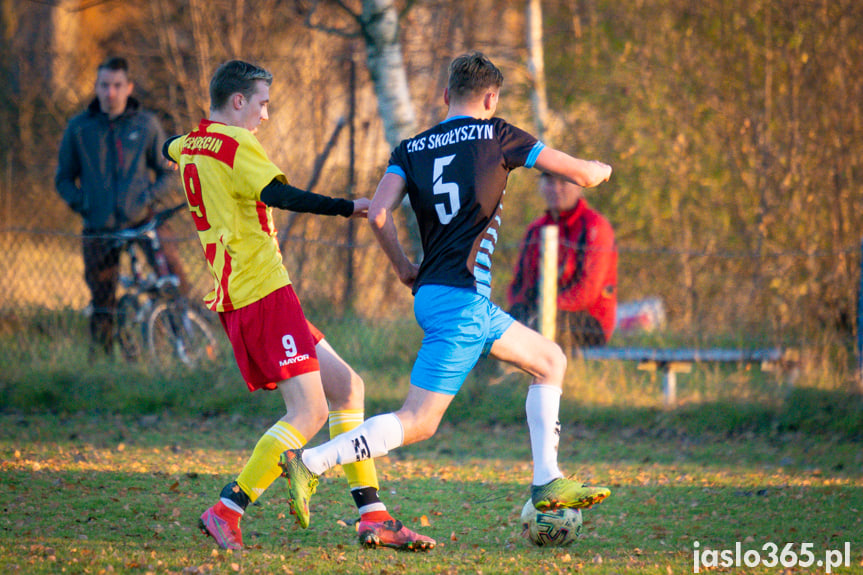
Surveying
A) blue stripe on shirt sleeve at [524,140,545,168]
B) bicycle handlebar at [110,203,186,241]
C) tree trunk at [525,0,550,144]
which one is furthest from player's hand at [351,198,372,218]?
tree trunk at [525,0,550,144]

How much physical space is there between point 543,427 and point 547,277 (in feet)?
10.5

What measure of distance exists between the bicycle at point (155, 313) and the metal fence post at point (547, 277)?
2.80m

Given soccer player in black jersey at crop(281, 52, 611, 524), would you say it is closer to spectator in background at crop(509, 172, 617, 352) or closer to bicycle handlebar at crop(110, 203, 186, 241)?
A: spectator in background at crop(509, 172, 617, 352)

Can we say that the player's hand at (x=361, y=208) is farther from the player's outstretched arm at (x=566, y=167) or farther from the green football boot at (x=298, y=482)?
the green football boot at (x=298, y=482)

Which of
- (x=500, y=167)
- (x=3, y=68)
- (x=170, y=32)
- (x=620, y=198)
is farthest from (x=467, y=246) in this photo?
(x=3, y=68)

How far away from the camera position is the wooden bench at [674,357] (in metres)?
7.09

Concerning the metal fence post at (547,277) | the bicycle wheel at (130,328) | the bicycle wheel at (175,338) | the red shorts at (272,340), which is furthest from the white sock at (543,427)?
the bicycle wheel at (130,328)

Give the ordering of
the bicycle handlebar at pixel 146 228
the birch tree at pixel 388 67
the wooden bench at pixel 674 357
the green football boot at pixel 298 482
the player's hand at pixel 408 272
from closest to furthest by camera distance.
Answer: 1. the green football boot at pixel 298 482
2. the player's hand at pixel 408 272
3. the wooden bench at pixel 674 357
4. the bicycle handlebar at pixel 146 228
5. the birch tree at pixel 388 67

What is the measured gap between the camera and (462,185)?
386 cm

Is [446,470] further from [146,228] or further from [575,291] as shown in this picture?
[146,228]

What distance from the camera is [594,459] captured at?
6047mm

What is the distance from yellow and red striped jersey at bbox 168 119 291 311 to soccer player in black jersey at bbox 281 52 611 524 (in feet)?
1.64

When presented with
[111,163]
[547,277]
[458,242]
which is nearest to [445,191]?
[458,242]

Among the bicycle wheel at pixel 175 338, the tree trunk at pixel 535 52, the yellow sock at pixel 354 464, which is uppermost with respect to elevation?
the tree trunk at pixel 535 52
